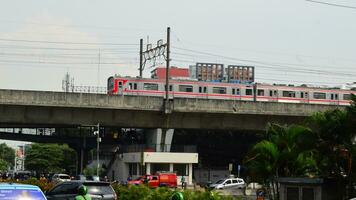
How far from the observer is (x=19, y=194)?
423 inches

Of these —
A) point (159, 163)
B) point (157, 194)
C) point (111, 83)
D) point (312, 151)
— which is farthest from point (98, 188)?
point (111, 83)

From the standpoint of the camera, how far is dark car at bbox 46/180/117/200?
19.4m

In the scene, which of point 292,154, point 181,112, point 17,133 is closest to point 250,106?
point 181,112

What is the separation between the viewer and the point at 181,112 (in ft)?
179

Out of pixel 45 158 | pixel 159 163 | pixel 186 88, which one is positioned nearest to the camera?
pixel 159 163

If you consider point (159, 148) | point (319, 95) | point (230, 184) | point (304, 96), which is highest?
point (319, 95)

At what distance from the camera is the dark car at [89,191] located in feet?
63.7

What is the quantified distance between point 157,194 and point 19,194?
6439mm

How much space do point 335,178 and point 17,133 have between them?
261ft

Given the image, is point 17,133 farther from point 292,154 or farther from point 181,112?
point 292,154

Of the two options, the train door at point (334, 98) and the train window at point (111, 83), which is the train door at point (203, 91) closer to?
the train window at point (111, 83)

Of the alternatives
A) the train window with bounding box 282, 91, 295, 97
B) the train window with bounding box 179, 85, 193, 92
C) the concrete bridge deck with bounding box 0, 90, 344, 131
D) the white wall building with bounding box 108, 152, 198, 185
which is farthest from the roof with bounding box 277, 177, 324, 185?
the train window with bounding box 282, 91, 295, 97

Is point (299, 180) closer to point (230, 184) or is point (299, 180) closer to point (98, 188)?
point (98, 188)

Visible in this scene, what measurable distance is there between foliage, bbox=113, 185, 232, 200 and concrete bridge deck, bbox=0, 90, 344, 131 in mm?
29031
